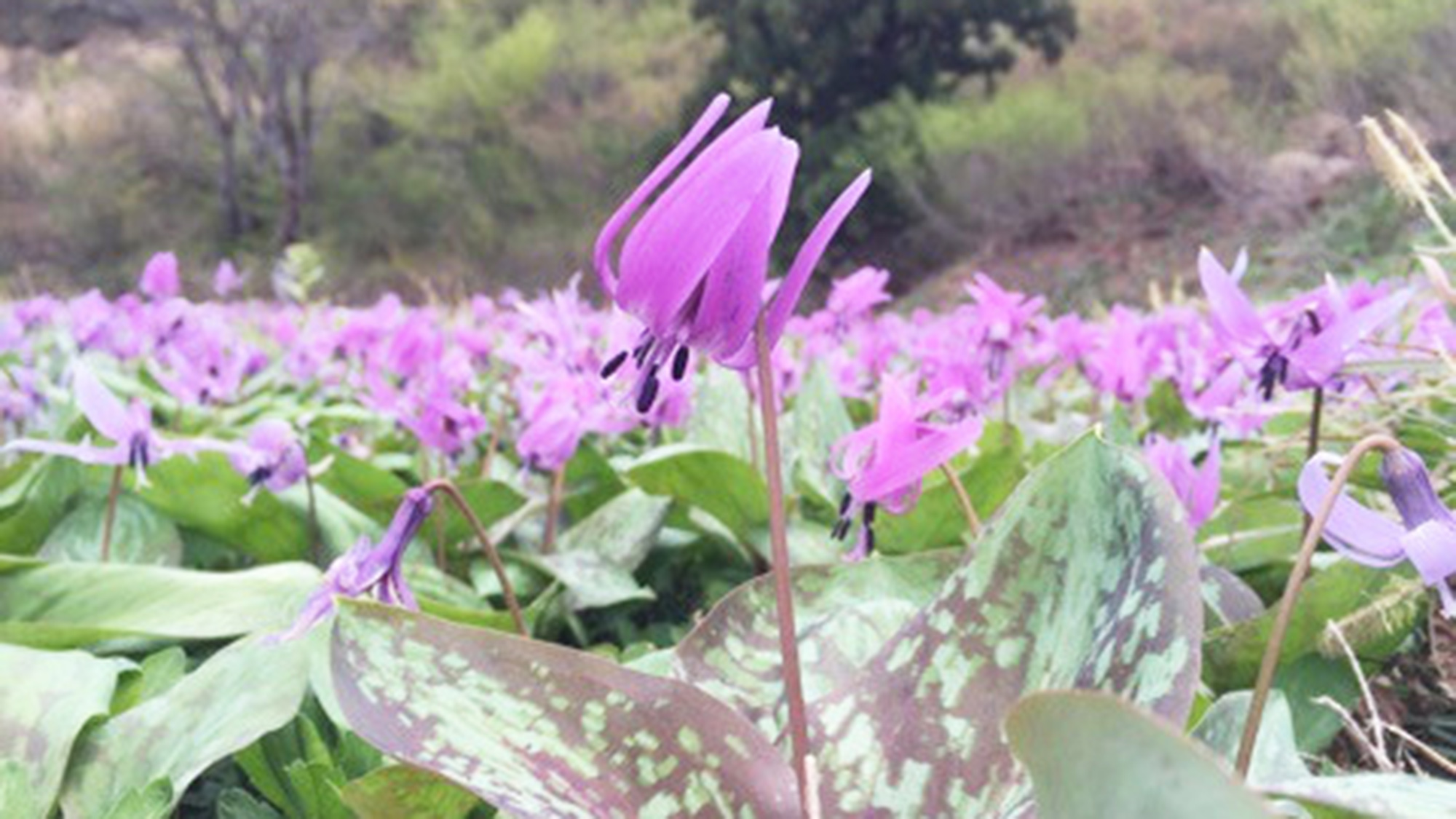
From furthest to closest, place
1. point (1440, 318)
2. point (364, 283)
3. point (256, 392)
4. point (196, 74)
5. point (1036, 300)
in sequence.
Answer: point (196, 74)
point (364, 283)
point (256, 392)
point (1036, 300)
point (1440, 318)

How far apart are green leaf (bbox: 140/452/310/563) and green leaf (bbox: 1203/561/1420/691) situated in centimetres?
93

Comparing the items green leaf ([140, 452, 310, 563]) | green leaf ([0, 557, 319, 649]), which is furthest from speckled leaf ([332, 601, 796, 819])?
green leaf ([140, 452, 310, 563])

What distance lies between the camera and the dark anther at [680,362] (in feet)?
2.34

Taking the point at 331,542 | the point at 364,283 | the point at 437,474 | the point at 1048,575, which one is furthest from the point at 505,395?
the point at 364,283

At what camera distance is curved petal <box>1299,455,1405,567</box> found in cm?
75

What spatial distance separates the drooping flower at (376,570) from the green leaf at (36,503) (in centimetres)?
82

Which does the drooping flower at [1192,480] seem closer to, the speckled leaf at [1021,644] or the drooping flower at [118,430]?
the speckled leaf at [1021,644]

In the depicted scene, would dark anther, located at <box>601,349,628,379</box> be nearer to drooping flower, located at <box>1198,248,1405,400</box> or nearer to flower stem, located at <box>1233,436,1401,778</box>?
flower stem, located at <box>1233,436,1401,778</box>

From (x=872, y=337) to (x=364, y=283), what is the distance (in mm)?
19491

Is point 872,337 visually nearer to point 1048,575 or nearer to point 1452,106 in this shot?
point 1048,575

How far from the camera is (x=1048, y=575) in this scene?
767 mm

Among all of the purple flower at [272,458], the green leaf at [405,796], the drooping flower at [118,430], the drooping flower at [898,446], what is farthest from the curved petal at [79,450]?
the drooping flower at [898,446]

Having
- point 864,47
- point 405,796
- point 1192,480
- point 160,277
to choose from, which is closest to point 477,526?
point 405,796

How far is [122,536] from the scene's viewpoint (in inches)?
65.2
